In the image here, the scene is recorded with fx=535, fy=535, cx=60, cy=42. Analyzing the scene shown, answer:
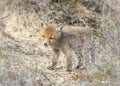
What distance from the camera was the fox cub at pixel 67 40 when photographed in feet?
29.2

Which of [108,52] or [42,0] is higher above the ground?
[42,0]

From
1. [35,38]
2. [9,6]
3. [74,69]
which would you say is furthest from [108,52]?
[9,6]

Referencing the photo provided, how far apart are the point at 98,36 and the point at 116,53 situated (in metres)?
2.04

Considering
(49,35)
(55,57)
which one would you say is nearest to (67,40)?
(55,57)

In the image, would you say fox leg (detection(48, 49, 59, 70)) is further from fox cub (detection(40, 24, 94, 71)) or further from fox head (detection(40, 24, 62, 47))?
fox head (detection(40, 24, 62, 47))

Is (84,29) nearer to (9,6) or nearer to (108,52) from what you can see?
(108,52)

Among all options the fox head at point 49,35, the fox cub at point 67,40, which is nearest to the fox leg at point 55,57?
the fox cub at point 67,40

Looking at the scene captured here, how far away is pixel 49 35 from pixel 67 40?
465 mm

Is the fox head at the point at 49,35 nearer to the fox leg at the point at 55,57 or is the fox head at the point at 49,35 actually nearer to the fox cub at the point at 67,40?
the fox cub at the point at 67,40

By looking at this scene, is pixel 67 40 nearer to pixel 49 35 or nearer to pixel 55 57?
pixel 55 57

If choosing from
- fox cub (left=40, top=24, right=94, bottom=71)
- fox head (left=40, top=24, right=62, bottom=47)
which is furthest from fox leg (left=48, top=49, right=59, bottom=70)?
fox head (left=40, top=24, right=62, bottom=47)

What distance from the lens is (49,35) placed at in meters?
8.85

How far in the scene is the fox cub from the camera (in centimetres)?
889

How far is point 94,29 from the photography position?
10.1 metres
